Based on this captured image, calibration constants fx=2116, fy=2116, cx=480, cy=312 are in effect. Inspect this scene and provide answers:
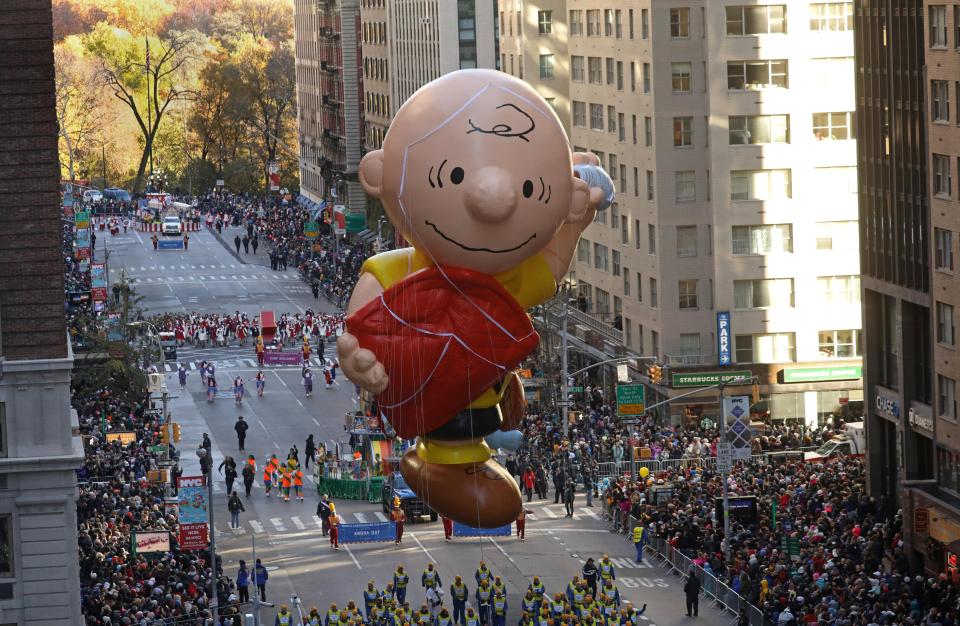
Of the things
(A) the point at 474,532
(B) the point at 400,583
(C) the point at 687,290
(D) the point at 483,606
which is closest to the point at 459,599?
(D) the point at 483,606

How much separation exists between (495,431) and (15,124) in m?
29.5

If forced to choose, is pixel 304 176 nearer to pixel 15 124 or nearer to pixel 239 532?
pixel 239 532

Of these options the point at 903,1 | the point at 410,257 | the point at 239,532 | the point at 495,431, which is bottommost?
the point at 239,532

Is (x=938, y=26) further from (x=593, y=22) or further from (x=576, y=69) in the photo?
(x=576, y=69)

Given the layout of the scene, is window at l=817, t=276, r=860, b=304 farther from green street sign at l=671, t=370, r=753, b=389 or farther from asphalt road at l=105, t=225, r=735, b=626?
asphalt road at l=105, t=225, r=735, b=626

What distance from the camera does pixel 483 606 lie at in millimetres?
54656

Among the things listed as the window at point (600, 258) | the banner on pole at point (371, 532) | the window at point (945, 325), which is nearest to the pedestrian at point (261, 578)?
the banner on pole at point (371, 532)

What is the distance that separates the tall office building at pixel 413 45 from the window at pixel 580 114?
13.7 metres

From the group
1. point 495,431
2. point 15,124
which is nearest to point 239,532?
point 15,124

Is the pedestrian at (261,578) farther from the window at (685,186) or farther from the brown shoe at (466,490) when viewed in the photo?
the window at (685,186)

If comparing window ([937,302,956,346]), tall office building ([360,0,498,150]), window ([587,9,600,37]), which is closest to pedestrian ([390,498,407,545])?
window ([937,302,956,346])

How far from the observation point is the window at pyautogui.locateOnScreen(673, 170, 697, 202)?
89188 millimetres

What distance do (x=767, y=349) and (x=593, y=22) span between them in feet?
70.9

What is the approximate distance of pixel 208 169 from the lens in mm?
194625
